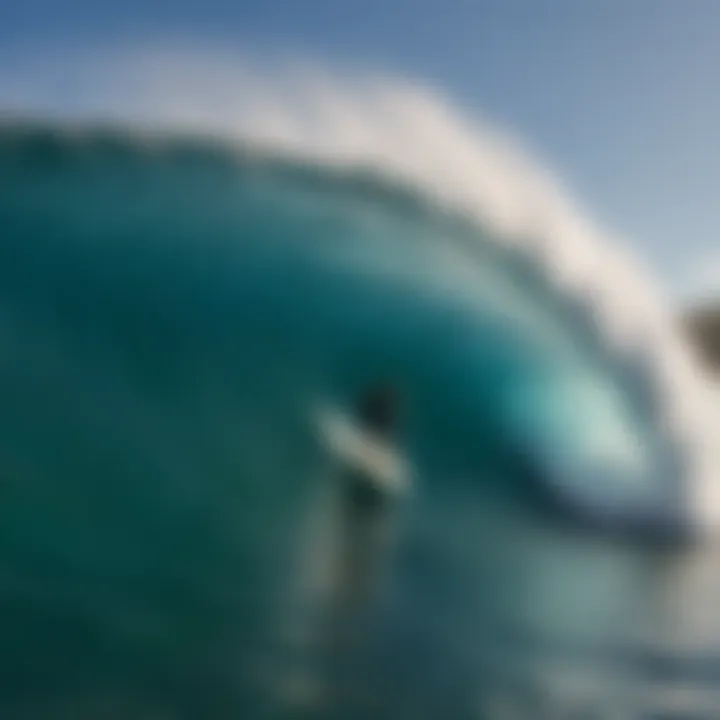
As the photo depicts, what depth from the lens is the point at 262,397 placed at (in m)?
2.69

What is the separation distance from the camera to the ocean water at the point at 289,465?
2277 millimetres

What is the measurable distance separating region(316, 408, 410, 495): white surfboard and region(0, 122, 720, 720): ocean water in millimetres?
34

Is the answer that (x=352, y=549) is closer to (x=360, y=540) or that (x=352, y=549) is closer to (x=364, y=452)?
(x=360, y=540)

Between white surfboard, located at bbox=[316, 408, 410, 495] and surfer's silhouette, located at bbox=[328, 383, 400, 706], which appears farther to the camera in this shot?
white surfboard, located at bbox=[316, 408, 410, 495]

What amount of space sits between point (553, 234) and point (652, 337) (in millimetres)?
362

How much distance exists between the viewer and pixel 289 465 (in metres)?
2.65

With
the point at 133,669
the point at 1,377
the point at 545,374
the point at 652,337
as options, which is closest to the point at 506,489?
the point at 545,374

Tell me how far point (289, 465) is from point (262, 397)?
0.57ft

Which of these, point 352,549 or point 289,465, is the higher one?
point 289,465

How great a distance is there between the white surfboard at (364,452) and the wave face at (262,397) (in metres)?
0.04

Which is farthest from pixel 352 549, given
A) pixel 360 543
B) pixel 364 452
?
pixel 364 452

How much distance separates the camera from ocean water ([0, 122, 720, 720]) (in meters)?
2.28

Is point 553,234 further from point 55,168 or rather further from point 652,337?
point 55,168

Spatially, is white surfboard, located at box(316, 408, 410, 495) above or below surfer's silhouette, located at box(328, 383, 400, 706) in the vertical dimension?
above
